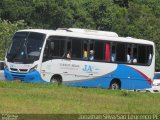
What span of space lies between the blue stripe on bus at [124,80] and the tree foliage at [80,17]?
3022 centimetres

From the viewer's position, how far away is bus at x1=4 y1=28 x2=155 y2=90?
28172 millimetres

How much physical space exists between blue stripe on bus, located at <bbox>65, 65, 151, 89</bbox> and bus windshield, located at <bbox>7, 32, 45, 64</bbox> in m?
2.65

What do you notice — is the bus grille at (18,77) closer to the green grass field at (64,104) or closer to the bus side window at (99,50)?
the bus side window at (99,50)

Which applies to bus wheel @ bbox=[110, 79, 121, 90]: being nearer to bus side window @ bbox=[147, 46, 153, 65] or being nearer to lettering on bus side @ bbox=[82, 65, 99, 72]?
lettering on bus side @ bbox=[82, 65, 99, 72]

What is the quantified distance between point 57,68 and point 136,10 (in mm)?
40932

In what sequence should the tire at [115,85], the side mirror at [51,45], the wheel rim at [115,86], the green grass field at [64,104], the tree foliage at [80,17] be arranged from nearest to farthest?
the green grass field at [64,104], the side mirror at [51,45], the wheel rim at [115,86], the tire at [115,85], the tree foliage at [80,17]

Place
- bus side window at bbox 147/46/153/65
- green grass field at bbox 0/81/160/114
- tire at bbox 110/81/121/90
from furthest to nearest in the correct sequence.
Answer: bus side window at bbox 147/46/153/65 → tire at bbox 110/81/121/90 → green grass field at bbox 0/81/160/114

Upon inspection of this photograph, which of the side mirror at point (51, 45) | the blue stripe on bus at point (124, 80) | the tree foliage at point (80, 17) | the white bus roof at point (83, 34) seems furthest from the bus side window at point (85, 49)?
the tree foliage at point (80, 17)

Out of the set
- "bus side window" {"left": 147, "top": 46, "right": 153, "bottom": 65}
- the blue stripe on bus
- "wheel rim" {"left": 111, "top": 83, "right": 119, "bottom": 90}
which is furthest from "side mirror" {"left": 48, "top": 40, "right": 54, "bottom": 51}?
"bus side window" {"left": 147, "top": 46, "right": 153, "bottom": 65}

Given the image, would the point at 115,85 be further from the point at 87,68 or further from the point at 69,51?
the point at 69,51

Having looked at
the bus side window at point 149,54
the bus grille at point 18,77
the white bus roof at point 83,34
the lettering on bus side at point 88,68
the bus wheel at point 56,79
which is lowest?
the bus wheel at point 56,79

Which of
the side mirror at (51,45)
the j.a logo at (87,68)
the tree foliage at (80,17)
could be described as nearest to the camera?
the side mirror at (51,45)

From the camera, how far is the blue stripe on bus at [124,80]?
30.2 metres

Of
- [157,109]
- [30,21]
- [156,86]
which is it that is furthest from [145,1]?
[157,109]
